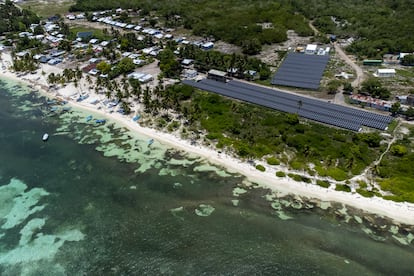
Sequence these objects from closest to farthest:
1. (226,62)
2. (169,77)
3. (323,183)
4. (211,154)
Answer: (323,183) → (211,154) → (169,77) → (226,62)

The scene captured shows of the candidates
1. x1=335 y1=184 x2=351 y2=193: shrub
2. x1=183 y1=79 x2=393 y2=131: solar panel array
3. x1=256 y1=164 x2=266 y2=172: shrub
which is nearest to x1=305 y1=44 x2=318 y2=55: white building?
x1=183 y1=79 x2=393 y2=131: solar panel array

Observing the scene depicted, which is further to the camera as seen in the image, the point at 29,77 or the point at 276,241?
the point at 29,77

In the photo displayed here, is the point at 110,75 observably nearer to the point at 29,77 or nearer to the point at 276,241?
the point at 29,77

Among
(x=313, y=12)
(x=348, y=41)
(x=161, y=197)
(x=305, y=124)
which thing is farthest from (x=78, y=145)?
(x=313, y=12)

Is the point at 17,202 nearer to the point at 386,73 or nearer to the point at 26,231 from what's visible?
the point at 26,231

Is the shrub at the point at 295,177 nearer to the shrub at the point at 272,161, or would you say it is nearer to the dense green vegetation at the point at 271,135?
the dense green vegetation at the point at 271,135

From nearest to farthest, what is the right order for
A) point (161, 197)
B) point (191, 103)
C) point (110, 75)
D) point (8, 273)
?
point (8, 273), point (161, 197), point (191, 103), point (110, 75)

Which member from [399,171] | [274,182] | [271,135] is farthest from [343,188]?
[271,135]
